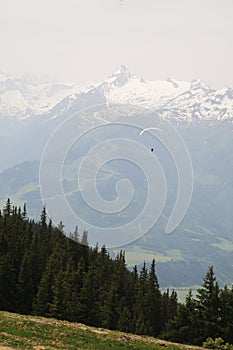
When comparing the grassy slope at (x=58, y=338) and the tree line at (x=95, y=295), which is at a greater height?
the tree line at (x=95, y=295)

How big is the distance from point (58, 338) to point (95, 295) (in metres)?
45.7

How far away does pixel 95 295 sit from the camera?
87.3 metres

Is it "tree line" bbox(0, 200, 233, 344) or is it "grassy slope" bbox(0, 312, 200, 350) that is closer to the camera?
"grassy slope" bbox(0, 312, 200, 350)

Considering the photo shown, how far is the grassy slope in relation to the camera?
3850 cm

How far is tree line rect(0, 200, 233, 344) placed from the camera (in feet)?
213

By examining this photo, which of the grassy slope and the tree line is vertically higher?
the tree line

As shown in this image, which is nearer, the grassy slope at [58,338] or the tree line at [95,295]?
the grassy slope at [58,338]

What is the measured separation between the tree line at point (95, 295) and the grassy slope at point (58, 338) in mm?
10891

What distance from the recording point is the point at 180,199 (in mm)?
43656

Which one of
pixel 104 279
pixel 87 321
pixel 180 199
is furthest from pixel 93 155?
pixel 104 279

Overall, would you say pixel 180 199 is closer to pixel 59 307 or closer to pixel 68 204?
pixel 68 204

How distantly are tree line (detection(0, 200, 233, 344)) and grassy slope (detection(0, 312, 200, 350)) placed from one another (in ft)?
35.7

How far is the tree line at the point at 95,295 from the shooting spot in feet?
213

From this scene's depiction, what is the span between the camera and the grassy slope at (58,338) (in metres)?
38.5
